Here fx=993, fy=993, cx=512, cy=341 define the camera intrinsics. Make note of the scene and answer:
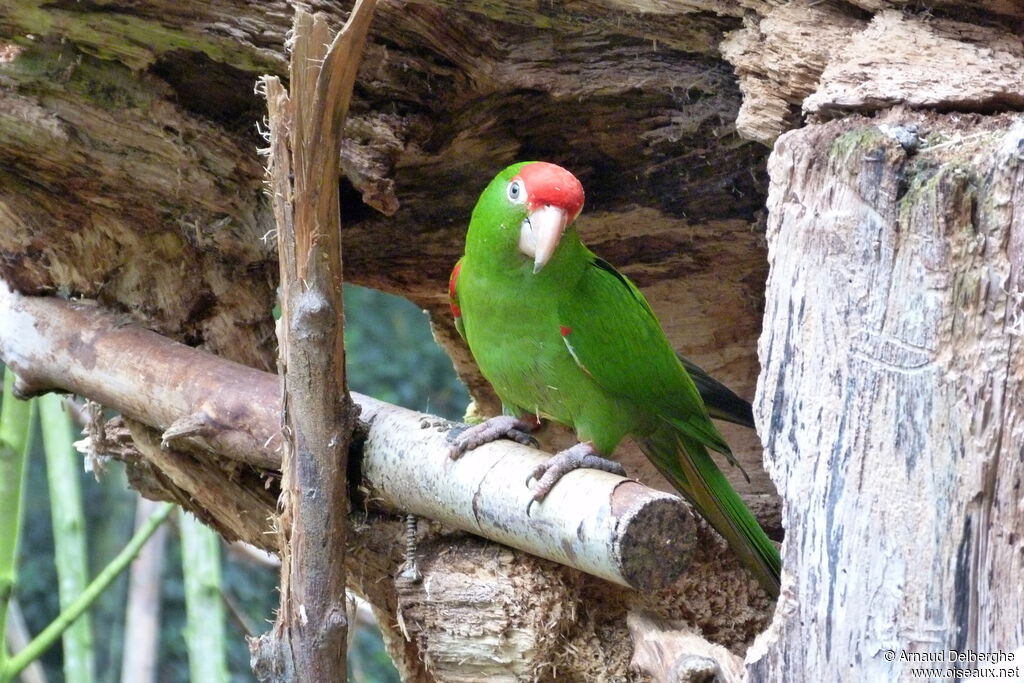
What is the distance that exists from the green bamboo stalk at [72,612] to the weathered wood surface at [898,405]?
2.35 m

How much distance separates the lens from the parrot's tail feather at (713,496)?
2598mm

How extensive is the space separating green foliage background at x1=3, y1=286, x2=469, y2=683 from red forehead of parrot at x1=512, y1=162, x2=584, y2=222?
4.81 meters

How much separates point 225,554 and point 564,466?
17.9 feet

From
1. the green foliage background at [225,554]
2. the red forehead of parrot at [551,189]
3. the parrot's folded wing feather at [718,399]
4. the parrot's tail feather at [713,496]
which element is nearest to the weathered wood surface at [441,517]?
the parrot's tail feather at [713,496]

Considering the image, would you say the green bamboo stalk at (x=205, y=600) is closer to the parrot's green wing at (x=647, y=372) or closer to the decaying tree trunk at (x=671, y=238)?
the decaying tree trunk at (x=671, y=238)

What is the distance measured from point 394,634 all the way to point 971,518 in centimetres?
180

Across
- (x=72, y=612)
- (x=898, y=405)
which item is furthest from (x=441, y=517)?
(x=72, y=612)

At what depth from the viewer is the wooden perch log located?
1991 mm

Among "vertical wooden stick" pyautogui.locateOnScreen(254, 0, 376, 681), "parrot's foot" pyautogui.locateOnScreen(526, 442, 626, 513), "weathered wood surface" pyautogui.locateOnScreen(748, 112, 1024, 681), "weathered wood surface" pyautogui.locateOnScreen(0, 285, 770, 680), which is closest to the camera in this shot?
"weathered wood surface" pyautogui.locateOnScreen(748, 112, 1024, 681)

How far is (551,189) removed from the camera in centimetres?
230

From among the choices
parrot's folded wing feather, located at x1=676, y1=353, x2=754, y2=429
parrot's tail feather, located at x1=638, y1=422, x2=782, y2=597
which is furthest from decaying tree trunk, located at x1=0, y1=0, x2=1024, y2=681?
parrot's folded wing feather, located at x1=676, y1=353, x2=754, y2=429

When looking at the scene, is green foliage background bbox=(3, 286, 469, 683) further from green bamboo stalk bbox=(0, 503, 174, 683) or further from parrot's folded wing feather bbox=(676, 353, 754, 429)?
parrot's folded wing feather bbox=(676, 353, 754, 429)

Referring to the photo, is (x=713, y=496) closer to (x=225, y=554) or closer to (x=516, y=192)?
(x=516, y=192)

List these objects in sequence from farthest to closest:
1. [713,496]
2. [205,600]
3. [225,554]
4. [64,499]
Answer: [225,554], [205,600], [64,499], [713,496]
